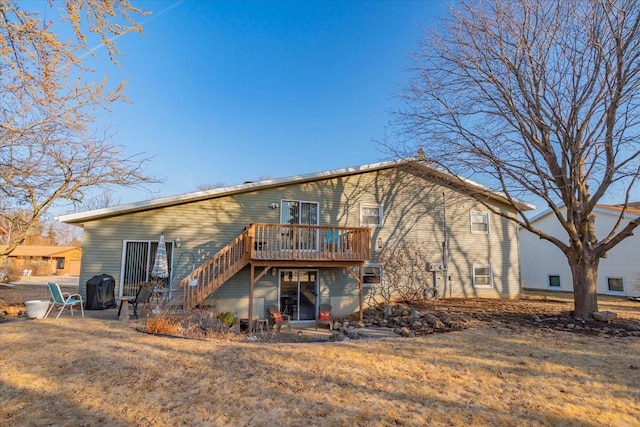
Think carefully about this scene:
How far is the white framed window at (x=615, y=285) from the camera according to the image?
1650 centimetres

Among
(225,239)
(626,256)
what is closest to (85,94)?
(225,239)

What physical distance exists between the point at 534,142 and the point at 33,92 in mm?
11339

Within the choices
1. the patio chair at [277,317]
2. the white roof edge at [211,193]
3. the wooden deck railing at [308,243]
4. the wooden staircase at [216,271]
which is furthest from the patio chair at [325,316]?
the white roof edge at [211,193]

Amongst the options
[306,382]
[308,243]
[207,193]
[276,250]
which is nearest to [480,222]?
[308,243]

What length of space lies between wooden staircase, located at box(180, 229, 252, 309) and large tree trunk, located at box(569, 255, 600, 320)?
9.44m

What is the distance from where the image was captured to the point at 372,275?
13.8m

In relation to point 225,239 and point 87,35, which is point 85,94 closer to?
point 87,35

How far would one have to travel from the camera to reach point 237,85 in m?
A: 16.0

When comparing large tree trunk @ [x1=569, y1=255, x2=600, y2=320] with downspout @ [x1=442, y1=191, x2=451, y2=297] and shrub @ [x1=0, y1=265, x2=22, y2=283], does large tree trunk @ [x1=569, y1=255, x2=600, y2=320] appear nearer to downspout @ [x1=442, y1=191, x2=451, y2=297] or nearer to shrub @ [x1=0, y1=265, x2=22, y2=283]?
downspout @ [x1=442, y1=191, x2=451, y2=297]

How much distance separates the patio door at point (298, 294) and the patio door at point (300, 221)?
1.70 metres

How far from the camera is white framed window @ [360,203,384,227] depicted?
46.3 feet

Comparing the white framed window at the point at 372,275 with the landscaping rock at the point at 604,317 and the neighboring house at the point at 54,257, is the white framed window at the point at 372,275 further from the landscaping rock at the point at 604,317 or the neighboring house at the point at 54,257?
the neighboring house at the point at 54,257

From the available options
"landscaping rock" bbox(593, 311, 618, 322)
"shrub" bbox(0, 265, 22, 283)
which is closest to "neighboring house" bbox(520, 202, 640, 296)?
"landscaping rock" bbox(593, 311, 618, 322)

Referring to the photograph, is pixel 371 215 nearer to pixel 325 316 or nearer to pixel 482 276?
pixel 325 316
